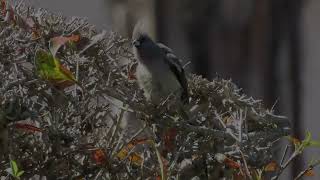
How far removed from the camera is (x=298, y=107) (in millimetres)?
6832

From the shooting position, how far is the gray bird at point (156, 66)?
3277 millimetres

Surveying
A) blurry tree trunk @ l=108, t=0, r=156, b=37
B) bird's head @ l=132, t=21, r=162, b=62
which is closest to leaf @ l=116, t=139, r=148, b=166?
bird's head @ l=132, t=21, r=162, b=62

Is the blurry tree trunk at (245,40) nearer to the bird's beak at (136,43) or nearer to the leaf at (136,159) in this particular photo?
the bird's beak at (136,43)

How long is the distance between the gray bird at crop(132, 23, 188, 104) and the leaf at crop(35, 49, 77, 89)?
2.33 ft

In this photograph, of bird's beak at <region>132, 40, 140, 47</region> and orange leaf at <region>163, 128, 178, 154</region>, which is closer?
orange leaf at <region>163, 128, 178, 154</region>

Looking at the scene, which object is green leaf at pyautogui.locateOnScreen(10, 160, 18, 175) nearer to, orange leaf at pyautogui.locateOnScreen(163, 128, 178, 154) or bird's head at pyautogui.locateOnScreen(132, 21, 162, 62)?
orange leaf at pyautogui.locateOnScreen(163, 128, 178, 154)

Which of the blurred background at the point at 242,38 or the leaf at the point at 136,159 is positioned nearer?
the leaf at the point at 136,159

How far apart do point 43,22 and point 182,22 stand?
15.3 ft

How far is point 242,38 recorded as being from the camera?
286 inches

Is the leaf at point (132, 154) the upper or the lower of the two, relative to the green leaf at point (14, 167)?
upper

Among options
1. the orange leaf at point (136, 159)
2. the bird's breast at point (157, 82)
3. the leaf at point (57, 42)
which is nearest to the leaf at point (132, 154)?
the orange leaf at point (136, 159)

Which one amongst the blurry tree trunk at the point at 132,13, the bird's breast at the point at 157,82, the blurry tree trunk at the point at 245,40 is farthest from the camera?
the blurry tree trunk at the point at 245,40

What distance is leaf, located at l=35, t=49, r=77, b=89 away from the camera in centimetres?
234

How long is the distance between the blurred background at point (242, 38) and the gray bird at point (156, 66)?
285cm
